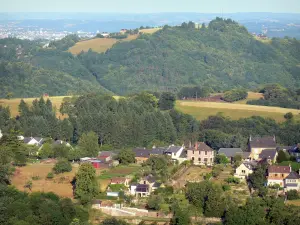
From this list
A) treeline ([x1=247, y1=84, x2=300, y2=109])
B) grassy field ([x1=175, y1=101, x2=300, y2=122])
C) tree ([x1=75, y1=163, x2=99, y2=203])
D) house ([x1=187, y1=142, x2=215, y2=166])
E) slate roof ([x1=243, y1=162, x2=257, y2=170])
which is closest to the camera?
tree ([x1=75, y1=163, x2=99, y2=203])

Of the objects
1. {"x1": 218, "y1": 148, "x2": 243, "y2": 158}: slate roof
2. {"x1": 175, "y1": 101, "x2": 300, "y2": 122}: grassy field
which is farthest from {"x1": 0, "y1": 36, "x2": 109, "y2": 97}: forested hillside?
{"x1": 218, "y1": 148, "x2": 243, "y2": 158}: slate roof

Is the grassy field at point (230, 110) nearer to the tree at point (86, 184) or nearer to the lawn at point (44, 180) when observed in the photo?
the lawn at point (44, 180)

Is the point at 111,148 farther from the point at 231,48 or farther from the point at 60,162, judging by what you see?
the point at 231,48

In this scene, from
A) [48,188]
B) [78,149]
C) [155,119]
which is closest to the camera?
Result: [48,188]

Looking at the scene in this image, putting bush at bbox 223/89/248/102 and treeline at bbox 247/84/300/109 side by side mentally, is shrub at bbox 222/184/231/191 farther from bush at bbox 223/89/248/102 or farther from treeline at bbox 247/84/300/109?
bush at bbox 223/89/248/102

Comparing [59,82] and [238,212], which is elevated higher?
[238,212]

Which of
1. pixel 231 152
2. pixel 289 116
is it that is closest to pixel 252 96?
pixel 289 116

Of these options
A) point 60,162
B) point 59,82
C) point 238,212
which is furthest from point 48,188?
point 59,82

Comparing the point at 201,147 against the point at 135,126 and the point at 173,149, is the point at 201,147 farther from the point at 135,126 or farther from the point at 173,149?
the point at 135,126
